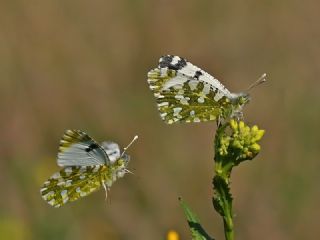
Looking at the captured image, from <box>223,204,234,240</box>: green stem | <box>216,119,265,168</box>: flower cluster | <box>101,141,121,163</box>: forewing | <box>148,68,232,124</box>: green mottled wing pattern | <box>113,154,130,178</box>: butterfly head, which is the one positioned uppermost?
<box>148,68,232,124</box>: green mottled wing pattern

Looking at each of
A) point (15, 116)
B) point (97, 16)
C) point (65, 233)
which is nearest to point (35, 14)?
point (97, 16)

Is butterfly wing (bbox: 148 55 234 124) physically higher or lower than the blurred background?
lower

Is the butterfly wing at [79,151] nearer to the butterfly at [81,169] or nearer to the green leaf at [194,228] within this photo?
the butterfly at [81,169]

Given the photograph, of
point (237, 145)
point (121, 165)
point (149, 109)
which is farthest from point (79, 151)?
point (149, 109)

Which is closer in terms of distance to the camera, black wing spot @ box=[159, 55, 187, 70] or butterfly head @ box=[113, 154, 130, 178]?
butterfly head @ box=[113, 154, 130, 178]

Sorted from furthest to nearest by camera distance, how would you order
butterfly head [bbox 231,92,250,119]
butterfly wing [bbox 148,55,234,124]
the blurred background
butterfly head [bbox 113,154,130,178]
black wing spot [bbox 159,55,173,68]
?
the blurred background
black wing spot [bbox 159,55,173,68]
butterfly wing [bbox 148,55,234,124]
butterfly head [bbox 231,92,250,119]
butterfly head [bbox 113,154,130,178]

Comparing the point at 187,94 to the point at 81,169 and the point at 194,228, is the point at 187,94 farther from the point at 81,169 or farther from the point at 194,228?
A: the point at 194,228

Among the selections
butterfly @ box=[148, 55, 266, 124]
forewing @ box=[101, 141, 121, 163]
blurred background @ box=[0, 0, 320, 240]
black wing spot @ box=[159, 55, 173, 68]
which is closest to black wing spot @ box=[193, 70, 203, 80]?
butterfly @ box=[148, 55, 266, 124]

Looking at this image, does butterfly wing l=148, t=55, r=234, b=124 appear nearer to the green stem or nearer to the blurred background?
the green stem
